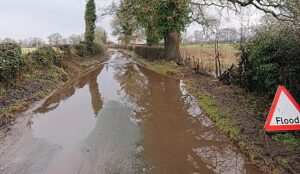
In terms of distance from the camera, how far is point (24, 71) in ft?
44.6

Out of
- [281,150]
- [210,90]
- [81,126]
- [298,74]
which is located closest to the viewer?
[281,150]

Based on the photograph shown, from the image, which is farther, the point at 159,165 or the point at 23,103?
the point at 23,103

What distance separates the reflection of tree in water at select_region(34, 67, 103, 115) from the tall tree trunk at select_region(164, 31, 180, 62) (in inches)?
304

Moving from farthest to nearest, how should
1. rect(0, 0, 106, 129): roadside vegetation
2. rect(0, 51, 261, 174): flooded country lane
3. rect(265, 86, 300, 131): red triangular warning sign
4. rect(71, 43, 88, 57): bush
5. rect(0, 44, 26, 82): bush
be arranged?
rect(71, 43, 88, 57): bush → rect(0, 44, 26, 82): bush → rect(0, 0, 106, 129): roadside vegetation → rect(265, 86, 300, 131): red triangular warning sign → rect(0, 51, 261, 174): flooded country lane

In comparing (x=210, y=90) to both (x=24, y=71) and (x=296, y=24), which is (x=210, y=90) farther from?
(x=24, y=71)

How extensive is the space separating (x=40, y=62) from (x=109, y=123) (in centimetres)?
962

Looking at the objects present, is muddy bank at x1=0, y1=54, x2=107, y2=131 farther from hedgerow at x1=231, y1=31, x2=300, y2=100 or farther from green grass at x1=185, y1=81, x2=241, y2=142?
hedgerow at x1=231, y1=31, x2=300, y2=100

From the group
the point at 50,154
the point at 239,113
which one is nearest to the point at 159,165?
the point at 50,154

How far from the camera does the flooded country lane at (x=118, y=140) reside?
5438mm

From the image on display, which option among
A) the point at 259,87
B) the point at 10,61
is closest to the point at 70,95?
the point at 10,61

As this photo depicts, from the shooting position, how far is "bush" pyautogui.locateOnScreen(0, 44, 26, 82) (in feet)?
36.8

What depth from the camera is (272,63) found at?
8.32 m

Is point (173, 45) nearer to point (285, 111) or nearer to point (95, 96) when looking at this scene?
point (95, 96)

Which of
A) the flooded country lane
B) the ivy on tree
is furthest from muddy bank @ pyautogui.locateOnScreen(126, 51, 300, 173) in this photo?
the ivy on tree
